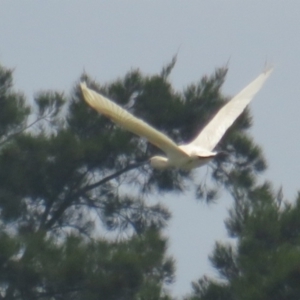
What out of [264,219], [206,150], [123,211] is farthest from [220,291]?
[123,211]

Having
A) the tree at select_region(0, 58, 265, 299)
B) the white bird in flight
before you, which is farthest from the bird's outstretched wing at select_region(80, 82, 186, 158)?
the tree at select_region(0, 58, 265, 299)

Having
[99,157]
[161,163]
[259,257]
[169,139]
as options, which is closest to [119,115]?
[169,139]

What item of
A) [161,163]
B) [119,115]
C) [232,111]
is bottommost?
[119,115]

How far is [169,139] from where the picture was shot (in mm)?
13805

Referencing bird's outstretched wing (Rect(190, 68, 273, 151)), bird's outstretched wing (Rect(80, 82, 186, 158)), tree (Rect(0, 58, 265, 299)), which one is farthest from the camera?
tree (Rect(0, 58, 265, 299))

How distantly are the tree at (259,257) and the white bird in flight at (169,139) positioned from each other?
0.74 metres

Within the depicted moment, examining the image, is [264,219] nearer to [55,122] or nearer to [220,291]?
[220,291]

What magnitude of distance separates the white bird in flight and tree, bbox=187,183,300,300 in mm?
736

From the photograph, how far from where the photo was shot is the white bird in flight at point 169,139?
13.3 meters

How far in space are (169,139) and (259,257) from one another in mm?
1700

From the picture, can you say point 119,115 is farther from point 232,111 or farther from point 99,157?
point 99,157

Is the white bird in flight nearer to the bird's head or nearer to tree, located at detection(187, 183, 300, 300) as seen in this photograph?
the bird's head

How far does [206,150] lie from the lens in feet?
47.0

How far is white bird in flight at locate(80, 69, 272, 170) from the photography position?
43.8ft
